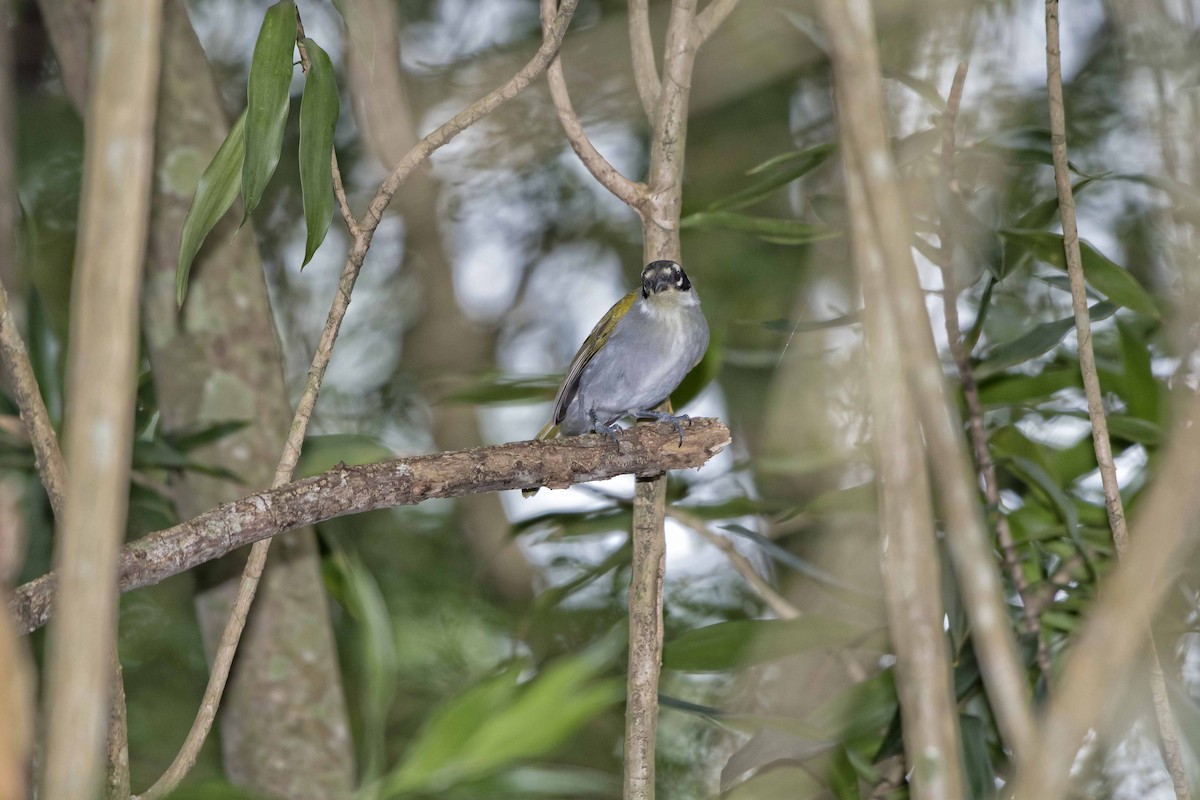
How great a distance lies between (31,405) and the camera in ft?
5.28

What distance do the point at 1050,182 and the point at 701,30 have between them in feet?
7.31

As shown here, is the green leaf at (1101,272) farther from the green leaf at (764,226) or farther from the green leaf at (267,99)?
the green leaf at (267,99)

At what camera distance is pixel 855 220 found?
84 centimetres

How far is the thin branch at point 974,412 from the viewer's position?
247cm

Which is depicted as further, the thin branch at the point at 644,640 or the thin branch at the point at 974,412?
the thin branch at the point at 974,412

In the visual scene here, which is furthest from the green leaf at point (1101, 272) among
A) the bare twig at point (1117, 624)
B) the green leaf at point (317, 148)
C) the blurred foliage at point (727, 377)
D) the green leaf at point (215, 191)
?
the bare twig at point (1117, 624)

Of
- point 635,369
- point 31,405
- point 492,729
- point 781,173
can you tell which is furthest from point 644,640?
point 781,173

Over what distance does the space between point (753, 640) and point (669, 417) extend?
0.61 metres

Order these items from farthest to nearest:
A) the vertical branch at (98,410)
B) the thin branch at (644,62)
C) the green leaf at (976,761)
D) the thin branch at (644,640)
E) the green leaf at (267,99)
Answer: the green leaf at (976,761), the thin branch at (644,62), the thin branch at (644,640), the green leaf at (267,99), the vertical branch at (98,410)

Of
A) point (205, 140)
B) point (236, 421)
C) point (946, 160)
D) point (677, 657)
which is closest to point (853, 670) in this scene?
point (677, 657)

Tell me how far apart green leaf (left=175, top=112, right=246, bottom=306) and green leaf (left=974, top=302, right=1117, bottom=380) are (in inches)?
71.9

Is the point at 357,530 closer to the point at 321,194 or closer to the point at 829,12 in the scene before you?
the point at 321,194

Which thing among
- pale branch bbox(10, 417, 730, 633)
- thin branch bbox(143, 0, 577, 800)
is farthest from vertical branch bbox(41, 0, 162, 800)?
thin branch bbox(143, 0, 577, 800)

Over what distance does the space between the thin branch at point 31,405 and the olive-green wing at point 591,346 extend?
146cm
